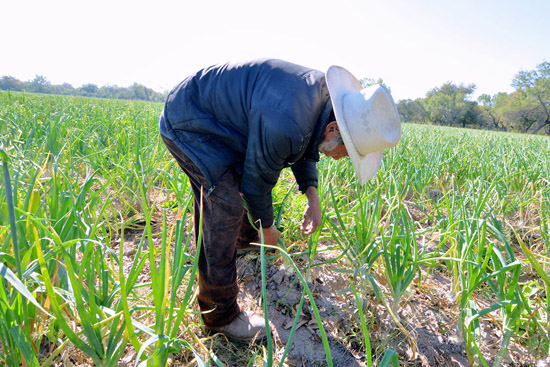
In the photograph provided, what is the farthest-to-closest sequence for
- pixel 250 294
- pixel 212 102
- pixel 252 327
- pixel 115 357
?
pixel 250 294
pixel 252 327
pixel 212 102
pixel 115 357

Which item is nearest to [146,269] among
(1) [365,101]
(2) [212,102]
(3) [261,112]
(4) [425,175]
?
(2) [212,102]

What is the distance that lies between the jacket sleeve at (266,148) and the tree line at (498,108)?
1905 inches

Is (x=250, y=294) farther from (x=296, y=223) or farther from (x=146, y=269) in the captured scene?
(x=146, y=269)

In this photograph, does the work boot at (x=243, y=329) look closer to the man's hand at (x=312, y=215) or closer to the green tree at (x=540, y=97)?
the man's hand at (x=312, y=215)

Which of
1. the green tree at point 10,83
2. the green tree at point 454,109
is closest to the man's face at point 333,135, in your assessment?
the green tree at point 454,109

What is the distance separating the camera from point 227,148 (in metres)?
1.29

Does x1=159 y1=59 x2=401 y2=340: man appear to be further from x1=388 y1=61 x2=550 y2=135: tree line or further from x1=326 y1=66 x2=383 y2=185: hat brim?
x1=388 y1=61 x2=550 y2=135: tree line

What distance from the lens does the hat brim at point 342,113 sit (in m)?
1.09

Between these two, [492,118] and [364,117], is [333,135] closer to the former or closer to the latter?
[364,117]

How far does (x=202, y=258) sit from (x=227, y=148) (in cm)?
52

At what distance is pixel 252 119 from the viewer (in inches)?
44.1

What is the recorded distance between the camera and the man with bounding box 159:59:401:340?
3.59 feet

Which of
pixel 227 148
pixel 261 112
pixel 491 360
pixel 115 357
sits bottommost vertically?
pixel 491 360

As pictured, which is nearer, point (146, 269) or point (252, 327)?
point (252, 327)
